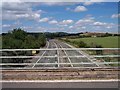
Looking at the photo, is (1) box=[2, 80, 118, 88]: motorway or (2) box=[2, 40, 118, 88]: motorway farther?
(2) box=[2, 40, 118, 88]: motorway

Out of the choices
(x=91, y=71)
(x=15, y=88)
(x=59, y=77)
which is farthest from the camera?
(x=91, y=71)

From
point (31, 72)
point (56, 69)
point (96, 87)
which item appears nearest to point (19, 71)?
point (31, 72)

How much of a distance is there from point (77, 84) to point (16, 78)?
204 cm

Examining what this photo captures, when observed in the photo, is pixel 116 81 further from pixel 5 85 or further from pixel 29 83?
pixel 5 85

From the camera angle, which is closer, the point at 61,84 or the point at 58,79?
the point at 61,84

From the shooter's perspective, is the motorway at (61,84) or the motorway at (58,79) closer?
the motorway at (61,84)

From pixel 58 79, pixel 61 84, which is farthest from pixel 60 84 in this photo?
pixel 58 79

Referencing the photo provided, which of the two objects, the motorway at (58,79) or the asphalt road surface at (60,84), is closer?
the asphalt road surface at (60,84)

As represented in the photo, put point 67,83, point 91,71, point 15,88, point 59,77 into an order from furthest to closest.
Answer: point 91,71
point 59,77
point 67,83
point 15,88

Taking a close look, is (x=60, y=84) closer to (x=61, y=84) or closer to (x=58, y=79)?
(x=61, y=84)

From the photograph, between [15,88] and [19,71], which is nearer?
[15,88]

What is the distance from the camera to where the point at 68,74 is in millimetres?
9328

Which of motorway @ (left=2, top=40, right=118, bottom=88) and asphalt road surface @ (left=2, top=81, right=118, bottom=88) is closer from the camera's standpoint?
asphalt road surface @ (left=2, top=81, right=118, bottom=88)

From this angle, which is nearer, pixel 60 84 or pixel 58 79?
pixel 60 84
